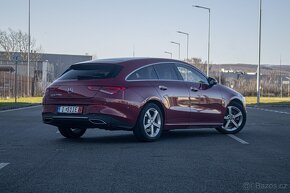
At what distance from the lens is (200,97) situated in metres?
11.5

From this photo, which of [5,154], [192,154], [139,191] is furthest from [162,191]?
[5,154]

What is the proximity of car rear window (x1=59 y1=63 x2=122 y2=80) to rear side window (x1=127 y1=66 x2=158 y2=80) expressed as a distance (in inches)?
11.4

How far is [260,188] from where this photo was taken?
5.94 m

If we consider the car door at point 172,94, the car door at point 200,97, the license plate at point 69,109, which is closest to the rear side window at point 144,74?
the car door at point 172,94

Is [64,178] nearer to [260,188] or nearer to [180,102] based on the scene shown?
[260,188]

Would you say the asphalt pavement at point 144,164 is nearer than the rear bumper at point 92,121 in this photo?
Yes

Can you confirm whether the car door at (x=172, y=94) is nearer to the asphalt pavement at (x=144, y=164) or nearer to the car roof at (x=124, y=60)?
the car roof at (x=124, y=60)

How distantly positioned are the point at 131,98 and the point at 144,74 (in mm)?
786

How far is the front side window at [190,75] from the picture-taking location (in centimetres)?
A: 1140

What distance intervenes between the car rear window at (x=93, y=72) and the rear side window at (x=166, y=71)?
942mm

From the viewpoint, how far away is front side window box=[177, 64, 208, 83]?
37.4 feet

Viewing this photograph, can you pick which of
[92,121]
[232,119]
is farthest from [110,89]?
[232,119]

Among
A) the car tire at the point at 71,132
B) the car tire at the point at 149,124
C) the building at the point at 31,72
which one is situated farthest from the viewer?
the building at the point at 31,72

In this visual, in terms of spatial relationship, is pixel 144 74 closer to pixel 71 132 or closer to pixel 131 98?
pixel 131 98
